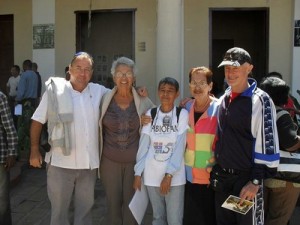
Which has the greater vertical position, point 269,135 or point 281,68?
point 281,68

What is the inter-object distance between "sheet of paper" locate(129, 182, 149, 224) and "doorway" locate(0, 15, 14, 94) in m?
7.38

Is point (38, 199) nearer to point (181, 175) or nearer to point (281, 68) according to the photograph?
point (181, 175)

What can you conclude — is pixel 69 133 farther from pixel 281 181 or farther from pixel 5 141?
pixel 281 181

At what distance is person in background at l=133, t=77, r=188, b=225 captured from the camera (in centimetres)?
337

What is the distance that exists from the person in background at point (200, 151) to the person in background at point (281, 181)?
0.48 metres

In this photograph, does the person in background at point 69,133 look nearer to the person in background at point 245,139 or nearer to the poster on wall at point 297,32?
the person in background at point 245,139

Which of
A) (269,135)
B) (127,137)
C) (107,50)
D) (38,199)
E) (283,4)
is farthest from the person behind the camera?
(107,50)

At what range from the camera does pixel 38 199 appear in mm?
5520

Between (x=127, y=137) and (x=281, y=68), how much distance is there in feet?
18.3

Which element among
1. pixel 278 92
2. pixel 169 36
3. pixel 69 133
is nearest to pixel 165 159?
pixel 69 133

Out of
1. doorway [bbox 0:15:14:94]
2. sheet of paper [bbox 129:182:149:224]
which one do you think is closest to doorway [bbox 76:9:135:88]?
doorway [bbox 0:15:14:94]

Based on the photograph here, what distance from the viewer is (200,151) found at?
3.28 meters

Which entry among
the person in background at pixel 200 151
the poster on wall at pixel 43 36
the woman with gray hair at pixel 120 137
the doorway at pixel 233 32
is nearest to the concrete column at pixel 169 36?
the poster on wall at pixel 43 36

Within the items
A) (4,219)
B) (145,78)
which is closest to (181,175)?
(4,219)
